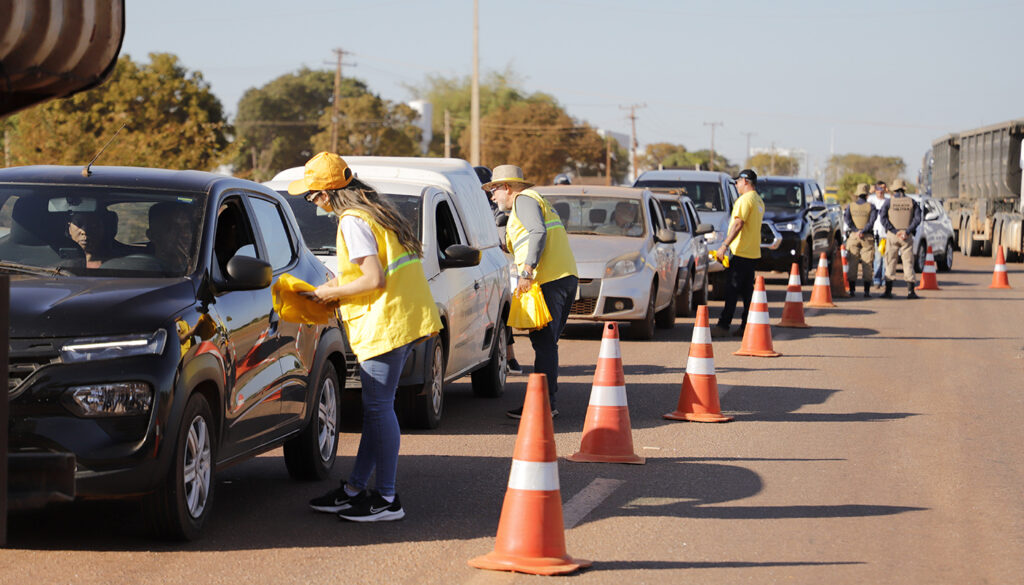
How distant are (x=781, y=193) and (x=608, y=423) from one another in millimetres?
19669

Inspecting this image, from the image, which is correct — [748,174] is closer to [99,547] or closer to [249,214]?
[249,214]

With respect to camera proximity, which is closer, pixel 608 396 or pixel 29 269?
pixel 29 269

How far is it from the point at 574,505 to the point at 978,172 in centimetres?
3722

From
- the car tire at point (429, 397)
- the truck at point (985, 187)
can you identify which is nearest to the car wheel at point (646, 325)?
the car tire at point (429, 397)

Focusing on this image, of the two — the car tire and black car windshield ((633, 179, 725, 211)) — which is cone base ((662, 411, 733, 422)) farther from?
black car windshield ((633, 179, 725, 211))

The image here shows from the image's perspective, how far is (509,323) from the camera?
10453 millimetres

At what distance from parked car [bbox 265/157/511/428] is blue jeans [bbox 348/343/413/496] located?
2392 mm

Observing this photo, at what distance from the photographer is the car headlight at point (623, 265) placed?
53.0 ft

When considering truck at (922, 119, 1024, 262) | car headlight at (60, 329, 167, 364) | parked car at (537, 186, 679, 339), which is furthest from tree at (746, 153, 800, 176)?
car headlight at (60, 329, 167, 364)

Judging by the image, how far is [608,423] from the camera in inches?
340

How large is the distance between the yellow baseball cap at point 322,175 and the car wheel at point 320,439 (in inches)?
57.0

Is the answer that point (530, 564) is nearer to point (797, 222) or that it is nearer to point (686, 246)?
point (686, 246)

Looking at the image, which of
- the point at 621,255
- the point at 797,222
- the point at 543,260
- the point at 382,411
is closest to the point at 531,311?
the point at 543,260

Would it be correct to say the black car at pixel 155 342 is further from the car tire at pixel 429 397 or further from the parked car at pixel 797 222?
the parked car at pixel 797 222
